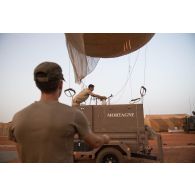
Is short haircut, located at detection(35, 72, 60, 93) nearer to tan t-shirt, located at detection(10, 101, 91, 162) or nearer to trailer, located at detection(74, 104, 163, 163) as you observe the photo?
tan t-shirt, located at detection(10, 101, 91, 162)

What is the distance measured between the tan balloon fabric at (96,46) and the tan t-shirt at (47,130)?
→ 14.1ft

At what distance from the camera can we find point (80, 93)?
6340 mm

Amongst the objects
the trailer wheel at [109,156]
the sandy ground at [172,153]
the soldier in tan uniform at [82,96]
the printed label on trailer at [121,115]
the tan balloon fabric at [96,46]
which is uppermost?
the tan balloon fabric at [96,46]

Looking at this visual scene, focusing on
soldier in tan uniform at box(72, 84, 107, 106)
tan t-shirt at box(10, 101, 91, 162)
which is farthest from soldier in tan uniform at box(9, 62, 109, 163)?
soldier in tan uniform at box(72, 84, 107, 106)

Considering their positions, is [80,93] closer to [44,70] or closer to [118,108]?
[118,108]

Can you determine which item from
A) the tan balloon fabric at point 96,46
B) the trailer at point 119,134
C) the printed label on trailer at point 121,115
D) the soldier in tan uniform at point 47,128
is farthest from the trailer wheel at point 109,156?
the soldier in tan uniform at point 47,128

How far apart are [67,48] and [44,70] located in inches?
214

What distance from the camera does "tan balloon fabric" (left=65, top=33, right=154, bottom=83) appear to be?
19.0 feet

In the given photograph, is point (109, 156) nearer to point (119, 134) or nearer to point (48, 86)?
point (119, 134)

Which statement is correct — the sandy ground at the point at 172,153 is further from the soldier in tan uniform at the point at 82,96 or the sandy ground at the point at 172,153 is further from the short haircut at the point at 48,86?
the short haircut at the point at 48,86

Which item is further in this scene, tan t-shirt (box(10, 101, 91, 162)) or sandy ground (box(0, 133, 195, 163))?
sandy ground (box(0, 133, 195, 163))

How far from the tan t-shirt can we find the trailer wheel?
4250 mm

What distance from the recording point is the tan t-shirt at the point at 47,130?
1295 millimetres

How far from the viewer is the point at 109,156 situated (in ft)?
18.0
